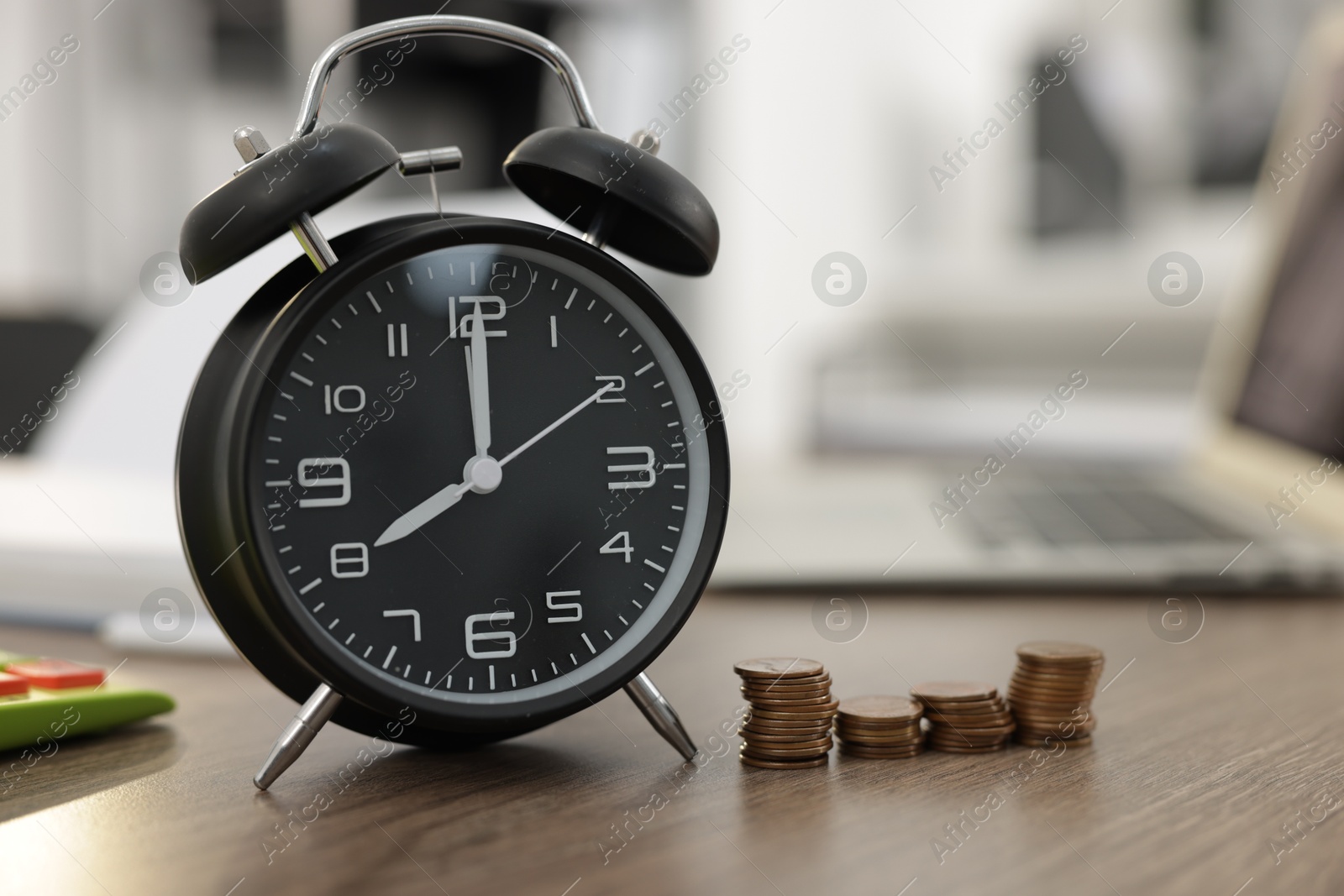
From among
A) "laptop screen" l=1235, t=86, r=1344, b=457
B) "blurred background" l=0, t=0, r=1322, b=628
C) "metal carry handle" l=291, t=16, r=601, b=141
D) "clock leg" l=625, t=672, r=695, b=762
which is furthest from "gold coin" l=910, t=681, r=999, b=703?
"blurred background" l=0, t=0, r=1322, b=628

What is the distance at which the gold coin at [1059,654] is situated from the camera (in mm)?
737

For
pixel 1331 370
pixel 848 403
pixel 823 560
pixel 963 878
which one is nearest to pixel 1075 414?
pixel 848 403

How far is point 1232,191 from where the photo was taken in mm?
3605

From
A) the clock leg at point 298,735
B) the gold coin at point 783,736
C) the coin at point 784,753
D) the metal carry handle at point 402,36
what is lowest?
the clock leg at point 298,735

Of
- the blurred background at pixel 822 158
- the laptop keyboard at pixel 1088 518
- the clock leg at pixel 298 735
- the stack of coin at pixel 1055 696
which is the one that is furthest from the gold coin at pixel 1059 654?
the blurred background at pixel 822 158

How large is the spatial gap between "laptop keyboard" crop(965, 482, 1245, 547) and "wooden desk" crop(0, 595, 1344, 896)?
416 mm

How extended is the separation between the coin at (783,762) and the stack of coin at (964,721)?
0.08m

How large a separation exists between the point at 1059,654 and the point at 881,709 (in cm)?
14

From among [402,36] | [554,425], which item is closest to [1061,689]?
[554,425]

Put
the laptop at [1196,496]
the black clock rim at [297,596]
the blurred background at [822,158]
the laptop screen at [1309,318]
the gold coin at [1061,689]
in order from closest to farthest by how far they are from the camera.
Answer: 1. the black clock rim at [297,596]
2. the gold coin at [1061,689]
3. the laptop at [1196,496]
4. the laptop screen at [1309,318]
5. the blurred background at [822,158]

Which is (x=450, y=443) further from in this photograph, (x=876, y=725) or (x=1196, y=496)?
(x=1196, y=496)

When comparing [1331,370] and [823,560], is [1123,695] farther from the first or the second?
[1331,370]

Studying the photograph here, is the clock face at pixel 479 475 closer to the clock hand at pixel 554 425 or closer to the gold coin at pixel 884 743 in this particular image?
the clock hand at pixel 554 425

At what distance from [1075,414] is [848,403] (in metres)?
0.70
